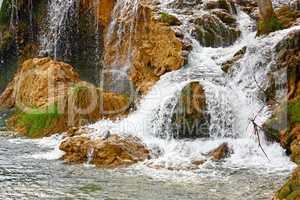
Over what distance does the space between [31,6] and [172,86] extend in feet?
38.7

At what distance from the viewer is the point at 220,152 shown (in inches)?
512

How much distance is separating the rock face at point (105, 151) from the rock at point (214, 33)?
6.12 m

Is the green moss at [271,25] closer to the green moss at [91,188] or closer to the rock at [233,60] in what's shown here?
the rock at [233,60]

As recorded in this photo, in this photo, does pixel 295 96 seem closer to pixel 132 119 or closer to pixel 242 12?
pixel 132 119

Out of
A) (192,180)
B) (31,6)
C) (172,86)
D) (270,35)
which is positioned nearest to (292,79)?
(270,35)

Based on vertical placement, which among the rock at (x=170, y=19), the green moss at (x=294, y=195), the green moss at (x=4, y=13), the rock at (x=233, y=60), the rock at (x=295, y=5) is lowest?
the green moss at (x=294, y=195)

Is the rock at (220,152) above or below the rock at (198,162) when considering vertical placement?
above

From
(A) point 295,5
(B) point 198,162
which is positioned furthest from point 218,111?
(A) point 295,5

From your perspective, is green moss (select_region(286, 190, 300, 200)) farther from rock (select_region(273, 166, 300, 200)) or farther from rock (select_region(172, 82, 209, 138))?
rock (select_region(172, 82, 209, 138))

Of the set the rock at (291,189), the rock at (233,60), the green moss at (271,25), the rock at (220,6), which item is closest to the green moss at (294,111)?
the rock at (233,60)

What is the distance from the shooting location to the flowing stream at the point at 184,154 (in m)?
10.5

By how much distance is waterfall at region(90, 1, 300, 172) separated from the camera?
12906mm

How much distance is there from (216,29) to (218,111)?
16.0ft

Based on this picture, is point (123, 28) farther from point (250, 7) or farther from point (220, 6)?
point (250, 7)
